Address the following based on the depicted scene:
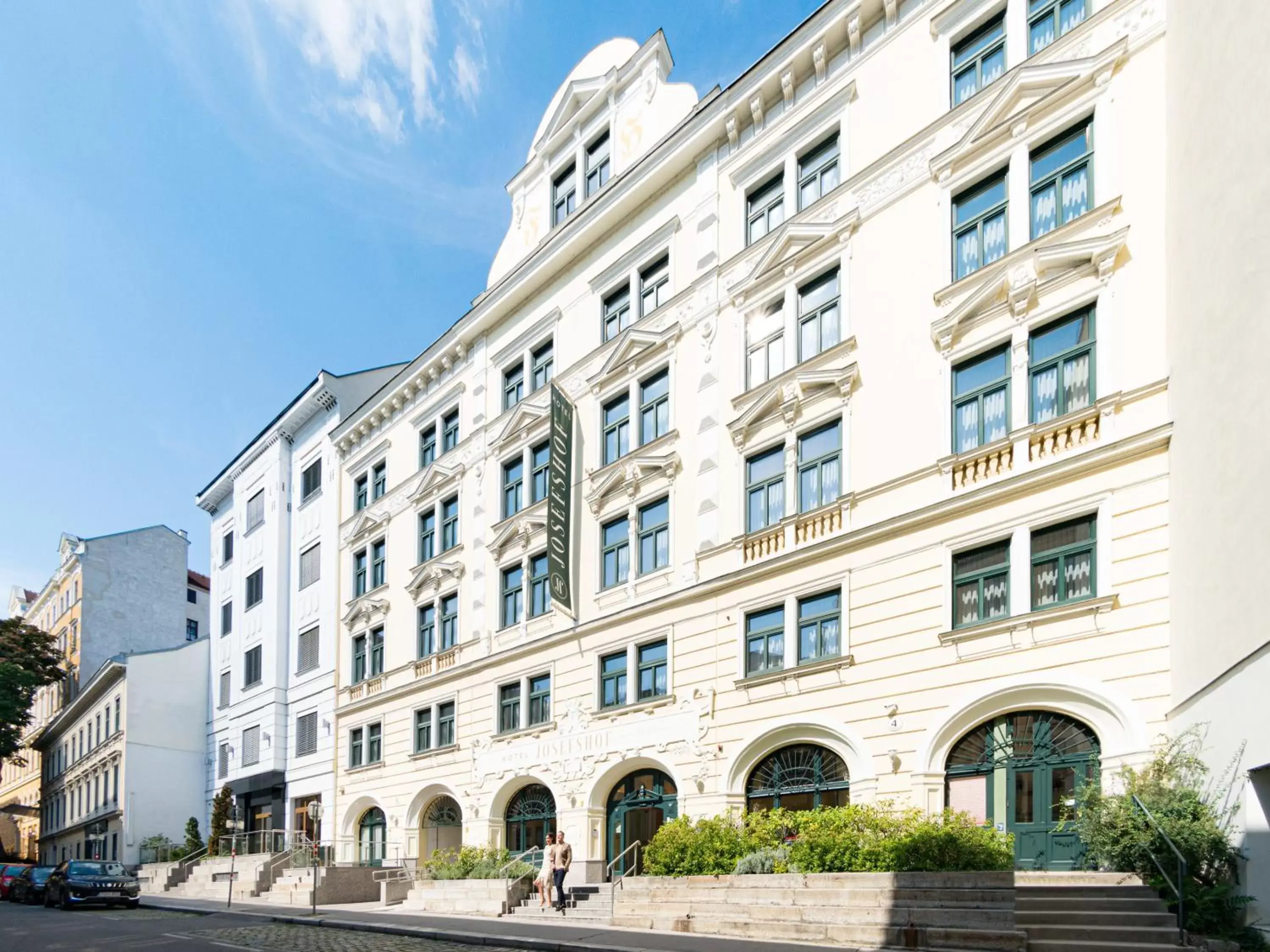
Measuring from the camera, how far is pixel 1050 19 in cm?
1994

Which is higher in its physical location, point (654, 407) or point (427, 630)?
point (654, 407)

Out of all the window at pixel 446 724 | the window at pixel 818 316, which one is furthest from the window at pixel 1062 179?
the window at pixel 446 724

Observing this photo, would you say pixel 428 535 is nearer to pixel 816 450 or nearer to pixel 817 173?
pixel 816 450

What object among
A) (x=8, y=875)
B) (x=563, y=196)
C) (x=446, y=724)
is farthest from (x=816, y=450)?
(x=8, y=875)

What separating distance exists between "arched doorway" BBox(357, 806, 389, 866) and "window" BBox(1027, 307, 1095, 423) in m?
A: 25.2

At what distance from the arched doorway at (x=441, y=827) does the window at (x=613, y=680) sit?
8.29 metres

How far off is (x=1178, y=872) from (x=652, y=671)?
1357 cm

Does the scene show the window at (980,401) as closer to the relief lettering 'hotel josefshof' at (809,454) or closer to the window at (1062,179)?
the relief lettering 'hotel josefshof' at (809,454)

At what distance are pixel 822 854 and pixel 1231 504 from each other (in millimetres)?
8063

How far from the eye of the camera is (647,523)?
27172mm

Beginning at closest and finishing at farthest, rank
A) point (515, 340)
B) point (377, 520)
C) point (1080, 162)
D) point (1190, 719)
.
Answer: point (1190, 719), point (1080, 162), point (515, 340), point (377, 520)

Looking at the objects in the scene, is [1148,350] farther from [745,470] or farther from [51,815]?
[51,815]

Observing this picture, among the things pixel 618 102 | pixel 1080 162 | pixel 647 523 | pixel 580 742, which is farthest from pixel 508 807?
pixel 1080 162

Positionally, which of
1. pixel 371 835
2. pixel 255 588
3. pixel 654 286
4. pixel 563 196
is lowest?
pixel 371 835
